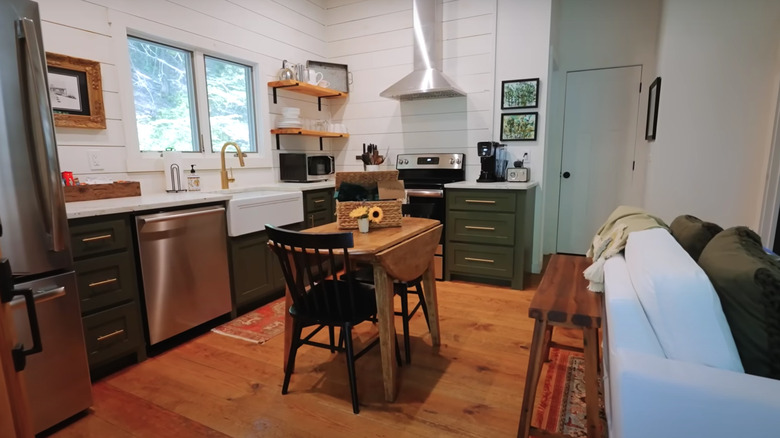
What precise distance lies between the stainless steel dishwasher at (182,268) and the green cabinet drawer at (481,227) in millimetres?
1977

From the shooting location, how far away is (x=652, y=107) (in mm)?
3568

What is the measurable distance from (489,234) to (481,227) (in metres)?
0.09

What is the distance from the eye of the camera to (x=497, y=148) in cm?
378

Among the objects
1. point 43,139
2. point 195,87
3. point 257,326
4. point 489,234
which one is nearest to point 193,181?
point 195,87

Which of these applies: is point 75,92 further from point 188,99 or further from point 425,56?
point 425,56

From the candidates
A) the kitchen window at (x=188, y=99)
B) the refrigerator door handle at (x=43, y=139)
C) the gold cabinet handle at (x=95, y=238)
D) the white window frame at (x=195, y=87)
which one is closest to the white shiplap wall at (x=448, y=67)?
the white window frame at (x=195, y=87)

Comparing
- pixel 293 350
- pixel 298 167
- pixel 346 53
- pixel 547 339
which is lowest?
pixel 293 350

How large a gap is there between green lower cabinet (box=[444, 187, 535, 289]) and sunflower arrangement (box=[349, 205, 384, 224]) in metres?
1.62

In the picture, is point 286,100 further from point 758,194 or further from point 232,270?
point 758,194

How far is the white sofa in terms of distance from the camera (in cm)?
86

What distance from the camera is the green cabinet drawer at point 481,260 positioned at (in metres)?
3.46

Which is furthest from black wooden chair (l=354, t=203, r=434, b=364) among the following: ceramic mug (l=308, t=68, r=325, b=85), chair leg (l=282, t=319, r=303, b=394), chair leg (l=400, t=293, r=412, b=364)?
ceramic mug (l=308, t=68, r=325, b=85)

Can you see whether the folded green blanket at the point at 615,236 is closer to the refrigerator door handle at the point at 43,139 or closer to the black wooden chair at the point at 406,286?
the black wooden chair at the point at 406,286

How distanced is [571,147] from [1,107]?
4.53 m
